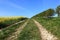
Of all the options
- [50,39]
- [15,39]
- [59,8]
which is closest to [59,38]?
[50,39]

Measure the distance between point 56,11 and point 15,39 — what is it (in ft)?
266

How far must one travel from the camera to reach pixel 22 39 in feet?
63.2

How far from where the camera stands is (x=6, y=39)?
802 inches

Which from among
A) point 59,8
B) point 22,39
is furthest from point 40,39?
point 59,8

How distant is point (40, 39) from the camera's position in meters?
19.1

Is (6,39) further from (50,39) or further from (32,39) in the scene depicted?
(50,39)

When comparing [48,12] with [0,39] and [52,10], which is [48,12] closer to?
[52,10]

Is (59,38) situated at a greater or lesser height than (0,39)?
lesser

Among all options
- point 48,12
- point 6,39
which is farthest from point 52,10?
point 6,39

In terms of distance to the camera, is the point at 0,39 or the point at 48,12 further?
the point at 48,12

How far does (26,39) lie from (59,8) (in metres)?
80.0

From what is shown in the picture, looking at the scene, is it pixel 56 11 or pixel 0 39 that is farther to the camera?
pixel 56 11

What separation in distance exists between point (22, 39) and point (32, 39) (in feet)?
3.56

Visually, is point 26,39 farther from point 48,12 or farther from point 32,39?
point 48,12
